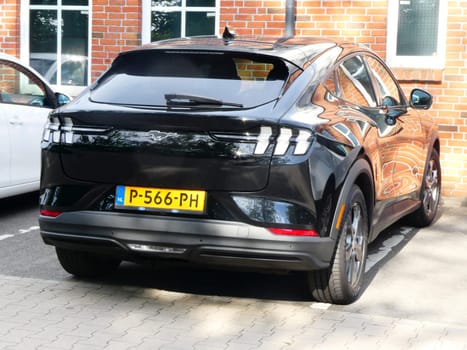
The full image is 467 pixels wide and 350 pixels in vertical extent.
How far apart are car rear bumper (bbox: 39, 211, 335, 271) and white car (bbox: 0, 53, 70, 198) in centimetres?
345

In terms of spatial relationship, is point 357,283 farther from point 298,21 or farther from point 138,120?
point 298,21

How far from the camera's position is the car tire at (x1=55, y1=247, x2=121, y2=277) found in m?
6.64

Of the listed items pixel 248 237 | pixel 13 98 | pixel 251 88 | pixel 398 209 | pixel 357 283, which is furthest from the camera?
pixel 13 98

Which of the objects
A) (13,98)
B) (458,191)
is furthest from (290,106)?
(458,191)

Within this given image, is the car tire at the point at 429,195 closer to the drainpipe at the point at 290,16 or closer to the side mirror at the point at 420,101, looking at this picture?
the side mirror at the point at 420,101

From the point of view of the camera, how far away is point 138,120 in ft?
19.2

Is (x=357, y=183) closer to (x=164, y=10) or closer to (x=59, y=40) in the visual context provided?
(x=164, y=10)

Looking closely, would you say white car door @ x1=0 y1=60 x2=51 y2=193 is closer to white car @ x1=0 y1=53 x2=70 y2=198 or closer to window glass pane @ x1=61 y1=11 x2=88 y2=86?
white car @ x1=0 y1=53 x2=70 y2=198

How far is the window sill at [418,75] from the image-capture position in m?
11.4

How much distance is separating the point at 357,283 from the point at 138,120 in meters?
1.76

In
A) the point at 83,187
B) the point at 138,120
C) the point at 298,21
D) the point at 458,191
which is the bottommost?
the point at 458,191

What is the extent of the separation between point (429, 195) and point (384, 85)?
1.82 m

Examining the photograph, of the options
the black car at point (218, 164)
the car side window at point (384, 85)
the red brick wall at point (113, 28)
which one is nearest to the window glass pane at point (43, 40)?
the red brick wall at point (113, 28)

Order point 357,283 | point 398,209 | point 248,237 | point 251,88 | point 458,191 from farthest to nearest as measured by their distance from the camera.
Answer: point 458,191
point 398,209
point 357,283
point 251,88
point 248,237
